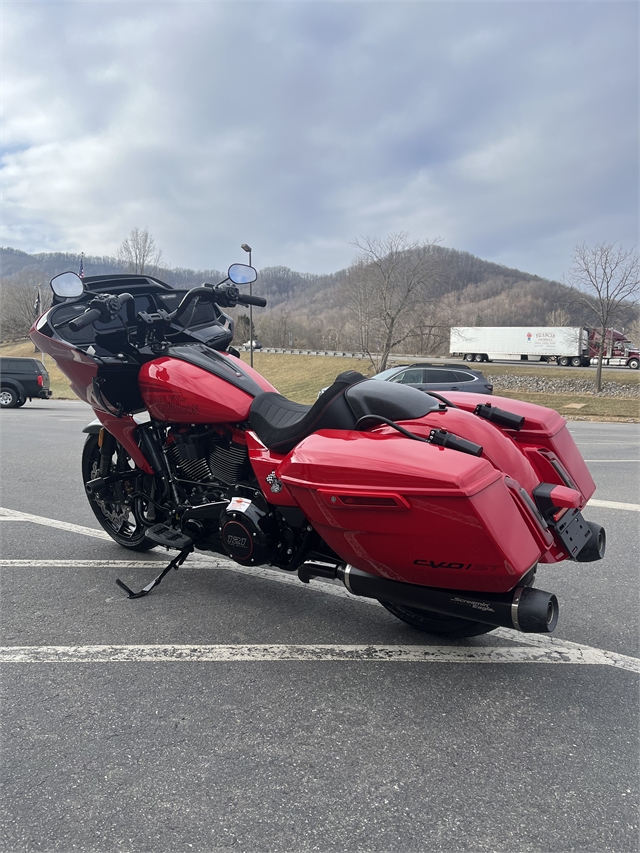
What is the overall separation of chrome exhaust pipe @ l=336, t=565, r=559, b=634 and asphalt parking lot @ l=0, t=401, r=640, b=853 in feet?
1.24

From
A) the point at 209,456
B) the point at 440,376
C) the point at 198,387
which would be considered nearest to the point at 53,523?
the point at 209,456

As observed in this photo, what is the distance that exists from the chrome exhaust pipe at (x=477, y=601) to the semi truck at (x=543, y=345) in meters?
36.3

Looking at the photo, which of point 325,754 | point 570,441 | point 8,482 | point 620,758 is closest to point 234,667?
point 325,754

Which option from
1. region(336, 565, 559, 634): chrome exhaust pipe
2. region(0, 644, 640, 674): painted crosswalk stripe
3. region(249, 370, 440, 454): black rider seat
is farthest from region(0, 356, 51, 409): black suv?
region(336, 565, 559, 634): chrome exhaust pipe

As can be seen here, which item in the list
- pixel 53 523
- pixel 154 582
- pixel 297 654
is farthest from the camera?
pixel 53 523

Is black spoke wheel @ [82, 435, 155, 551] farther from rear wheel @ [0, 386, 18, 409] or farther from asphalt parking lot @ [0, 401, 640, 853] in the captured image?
rear wheel @ [0, 386, 18, 409]

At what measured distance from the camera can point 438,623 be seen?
9.45ft

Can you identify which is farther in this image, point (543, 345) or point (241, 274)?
point (543, 345)

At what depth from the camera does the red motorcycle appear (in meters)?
2.24

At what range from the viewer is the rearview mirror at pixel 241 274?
12.6 feet

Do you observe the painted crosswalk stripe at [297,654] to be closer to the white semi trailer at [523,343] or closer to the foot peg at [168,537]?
the foot peg at [168,537]

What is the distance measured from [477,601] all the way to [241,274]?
8.43 feet

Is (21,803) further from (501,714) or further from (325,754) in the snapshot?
(501,714)

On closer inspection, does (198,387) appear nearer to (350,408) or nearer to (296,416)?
(296,416)
